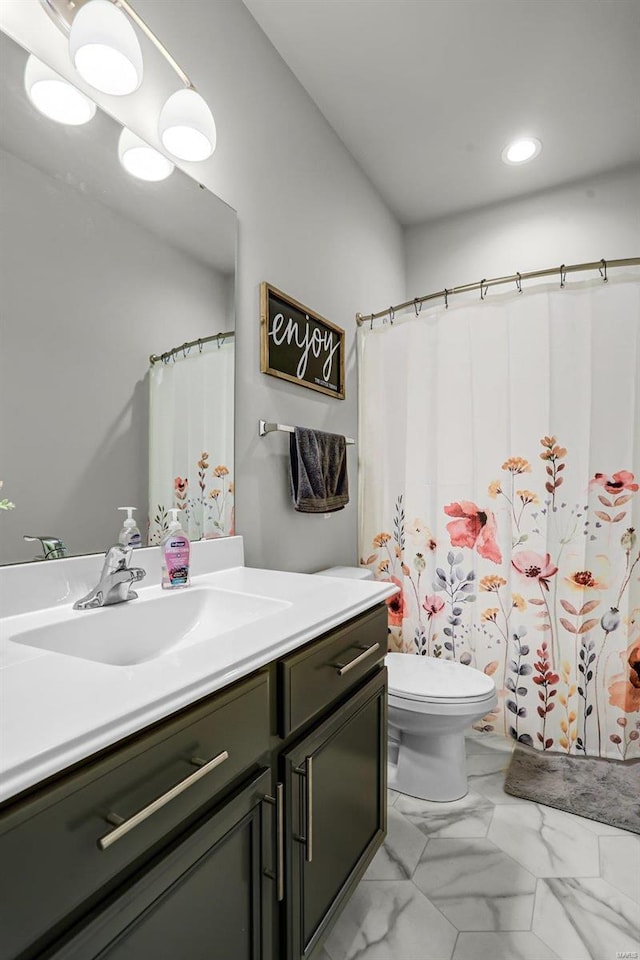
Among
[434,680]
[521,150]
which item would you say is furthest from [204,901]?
[521,150]

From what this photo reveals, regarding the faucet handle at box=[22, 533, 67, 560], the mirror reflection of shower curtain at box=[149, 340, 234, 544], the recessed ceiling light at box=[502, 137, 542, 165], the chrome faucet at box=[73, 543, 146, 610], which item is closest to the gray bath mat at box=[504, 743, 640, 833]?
the mirror reflection of shower curtain at box=[149, 340, 234, 544]

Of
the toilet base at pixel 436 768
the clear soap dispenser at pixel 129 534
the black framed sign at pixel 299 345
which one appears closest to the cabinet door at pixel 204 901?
the clear soap dispenser at pixel 129 534

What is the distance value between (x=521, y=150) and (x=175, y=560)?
236 cm

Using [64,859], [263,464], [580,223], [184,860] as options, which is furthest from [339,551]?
[580,223]

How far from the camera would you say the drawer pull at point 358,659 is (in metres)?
1.08

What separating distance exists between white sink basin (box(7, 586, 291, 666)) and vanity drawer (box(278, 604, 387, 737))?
0.44 ft

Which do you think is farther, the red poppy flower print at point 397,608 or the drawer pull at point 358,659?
the red poppy flower print at point 397,608

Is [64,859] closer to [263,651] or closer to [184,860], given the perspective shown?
[184,860]

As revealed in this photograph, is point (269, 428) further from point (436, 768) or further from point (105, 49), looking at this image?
point (436, 768)

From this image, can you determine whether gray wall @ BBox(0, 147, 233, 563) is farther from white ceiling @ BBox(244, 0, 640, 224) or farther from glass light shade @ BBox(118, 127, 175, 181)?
white ceiling @ BBox(244, 0, 640, 224)

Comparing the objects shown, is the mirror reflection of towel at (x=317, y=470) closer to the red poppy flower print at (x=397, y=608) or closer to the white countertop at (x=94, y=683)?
the red poppy flower print at (x=397, y=608)

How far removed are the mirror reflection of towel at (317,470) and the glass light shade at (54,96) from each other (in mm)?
1006

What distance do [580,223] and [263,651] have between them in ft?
8.81

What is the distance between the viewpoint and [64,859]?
0.53 m
